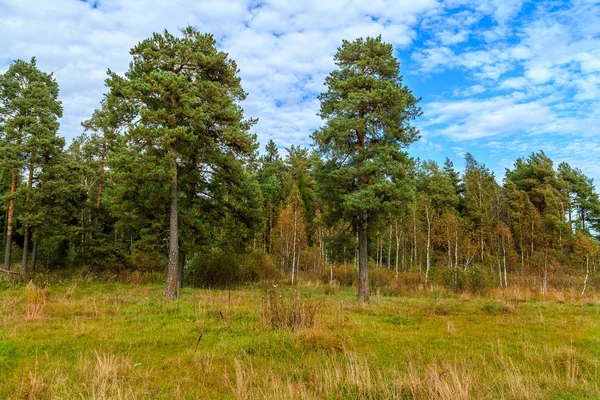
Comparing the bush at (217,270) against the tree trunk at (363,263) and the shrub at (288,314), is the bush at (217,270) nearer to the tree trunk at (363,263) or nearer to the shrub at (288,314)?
the tree trunk at (363,263)

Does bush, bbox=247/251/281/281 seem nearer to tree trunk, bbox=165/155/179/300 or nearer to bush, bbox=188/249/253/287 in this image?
bush, bbox=188/249/253/287

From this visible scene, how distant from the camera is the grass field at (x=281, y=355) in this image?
166 inches

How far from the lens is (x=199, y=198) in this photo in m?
17.5

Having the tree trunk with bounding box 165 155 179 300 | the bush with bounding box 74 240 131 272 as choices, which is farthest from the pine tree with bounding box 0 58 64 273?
the tree trunk with bounding box 165 155 179 300

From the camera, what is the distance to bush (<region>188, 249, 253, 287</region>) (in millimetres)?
22328

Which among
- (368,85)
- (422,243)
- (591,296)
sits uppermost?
(368,85)

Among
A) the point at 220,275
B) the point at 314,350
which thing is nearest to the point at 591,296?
the point at 314,350

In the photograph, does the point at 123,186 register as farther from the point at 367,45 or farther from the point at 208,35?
the point at 367,45

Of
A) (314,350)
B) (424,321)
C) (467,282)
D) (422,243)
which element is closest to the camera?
(314,350)

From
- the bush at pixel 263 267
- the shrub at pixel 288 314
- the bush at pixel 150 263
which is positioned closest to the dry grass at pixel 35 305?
the shrub at pixel 288 314

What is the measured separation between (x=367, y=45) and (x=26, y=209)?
22.8m

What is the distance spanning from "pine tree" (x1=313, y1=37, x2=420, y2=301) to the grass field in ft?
17.0

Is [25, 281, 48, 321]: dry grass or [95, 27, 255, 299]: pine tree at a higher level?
[95, 27, 255, 299]: pine tree

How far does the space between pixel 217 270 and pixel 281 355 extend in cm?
1761
